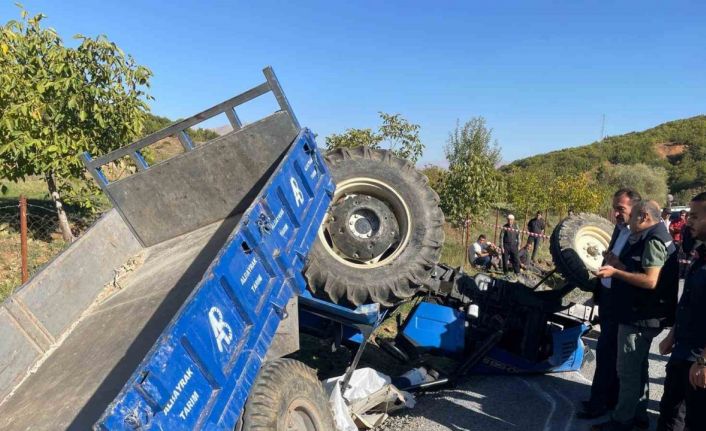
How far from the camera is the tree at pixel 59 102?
6895 mm

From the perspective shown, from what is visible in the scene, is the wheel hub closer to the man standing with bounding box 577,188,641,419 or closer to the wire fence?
the man standing with bounding box 577,188,641,419

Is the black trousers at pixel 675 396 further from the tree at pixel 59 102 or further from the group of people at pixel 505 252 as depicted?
the group of people at pixel 505 252

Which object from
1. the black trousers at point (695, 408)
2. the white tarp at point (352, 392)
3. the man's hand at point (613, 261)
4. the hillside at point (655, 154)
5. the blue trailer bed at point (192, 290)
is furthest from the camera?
the hillside at point (655, 154)

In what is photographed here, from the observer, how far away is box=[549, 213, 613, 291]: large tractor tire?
5.18 meters

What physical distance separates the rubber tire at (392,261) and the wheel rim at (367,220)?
50 mm

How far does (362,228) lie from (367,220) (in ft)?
0.31

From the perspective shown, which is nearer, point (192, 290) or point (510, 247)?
point (192, 290)

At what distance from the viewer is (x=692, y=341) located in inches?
121

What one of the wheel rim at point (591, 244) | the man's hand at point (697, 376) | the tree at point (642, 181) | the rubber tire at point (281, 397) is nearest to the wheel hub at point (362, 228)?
the rubber tire at point (281, 397)

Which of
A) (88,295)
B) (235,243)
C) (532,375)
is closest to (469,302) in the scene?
(532,375)

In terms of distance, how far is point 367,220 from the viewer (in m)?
4.85

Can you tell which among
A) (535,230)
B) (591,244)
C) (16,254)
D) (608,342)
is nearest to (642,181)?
(535,230)

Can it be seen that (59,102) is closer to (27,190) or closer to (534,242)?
(27,190)

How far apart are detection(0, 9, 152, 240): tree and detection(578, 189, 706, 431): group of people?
687 centimetres
